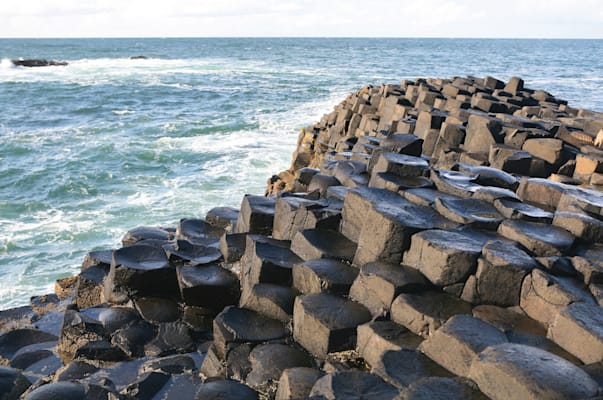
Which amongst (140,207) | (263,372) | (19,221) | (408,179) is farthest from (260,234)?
(19,221)

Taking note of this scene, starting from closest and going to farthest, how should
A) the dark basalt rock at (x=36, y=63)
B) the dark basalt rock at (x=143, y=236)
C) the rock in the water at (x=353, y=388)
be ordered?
the rock in the water at (x=353, y=388)
the dark basalt rock at (x=143, y=236)
the dark basalt rock at (x=36, y=63)

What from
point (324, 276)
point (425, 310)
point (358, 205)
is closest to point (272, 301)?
point (324, 276)

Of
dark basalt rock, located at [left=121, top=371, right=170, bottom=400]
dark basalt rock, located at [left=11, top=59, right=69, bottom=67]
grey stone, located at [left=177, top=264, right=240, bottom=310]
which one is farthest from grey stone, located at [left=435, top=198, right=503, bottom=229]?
dark basalt rock, located at [left=11, top=59, right=69, bottom=67]

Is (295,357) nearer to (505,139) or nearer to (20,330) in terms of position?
(20,330)

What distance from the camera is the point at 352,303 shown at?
425 centimetres

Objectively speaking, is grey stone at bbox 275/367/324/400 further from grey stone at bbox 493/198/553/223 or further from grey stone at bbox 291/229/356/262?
grey stone at bbox 493/198/553/223

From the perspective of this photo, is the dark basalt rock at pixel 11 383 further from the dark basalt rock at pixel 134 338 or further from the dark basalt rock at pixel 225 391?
the dark basalt rock at pixel 225 391

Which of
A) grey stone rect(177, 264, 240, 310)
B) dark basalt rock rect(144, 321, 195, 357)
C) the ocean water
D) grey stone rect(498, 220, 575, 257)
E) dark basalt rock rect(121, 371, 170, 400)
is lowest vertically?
the ocean water

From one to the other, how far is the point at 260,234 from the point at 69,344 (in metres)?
2.06

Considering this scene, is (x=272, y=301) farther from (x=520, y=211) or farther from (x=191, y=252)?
(x=520, y=211)

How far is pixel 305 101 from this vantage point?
26.3 metres

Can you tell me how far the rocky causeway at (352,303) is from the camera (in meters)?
3.31

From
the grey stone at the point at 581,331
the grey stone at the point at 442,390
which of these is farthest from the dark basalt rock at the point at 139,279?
the grey stone at the point at 581,331

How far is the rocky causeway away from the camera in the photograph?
3309mm
